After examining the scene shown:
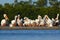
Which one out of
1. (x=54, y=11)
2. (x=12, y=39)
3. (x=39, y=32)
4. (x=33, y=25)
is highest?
(x=54, y=11)

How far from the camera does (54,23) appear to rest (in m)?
22.4

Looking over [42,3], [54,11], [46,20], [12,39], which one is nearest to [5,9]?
[54,11]

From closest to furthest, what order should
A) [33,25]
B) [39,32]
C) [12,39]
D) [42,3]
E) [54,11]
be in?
1. [12,39]
2. [39,32]
3. [33,25]
4. [54,11]
5. [42,3]

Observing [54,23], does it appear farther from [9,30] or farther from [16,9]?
[16,9]

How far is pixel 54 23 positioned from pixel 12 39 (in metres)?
8.39

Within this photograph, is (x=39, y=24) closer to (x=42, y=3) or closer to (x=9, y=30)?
(x=9, y=30)

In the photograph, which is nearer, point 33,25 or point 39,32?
point 39,32

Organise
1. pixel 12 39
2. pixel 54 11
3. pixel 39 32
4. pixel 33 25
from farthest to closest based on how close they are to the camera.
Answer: pixel 54 11 < pixel 33 25 < pixel 39 32 < pixel 12 39

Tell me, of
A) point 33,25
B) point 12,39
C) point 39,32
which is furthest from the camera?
point 33,25

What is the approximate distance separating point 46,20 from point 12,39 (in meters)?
8.48

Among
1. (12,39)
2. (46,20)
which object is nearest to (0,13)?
(46,20)

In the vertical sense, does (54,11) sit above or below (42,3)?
below

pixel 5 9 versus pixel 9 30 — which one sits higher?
pixel 5 9

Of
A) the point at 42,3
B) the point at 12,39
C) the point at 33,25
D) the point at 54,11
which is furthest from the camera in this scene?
the point at 42,3
